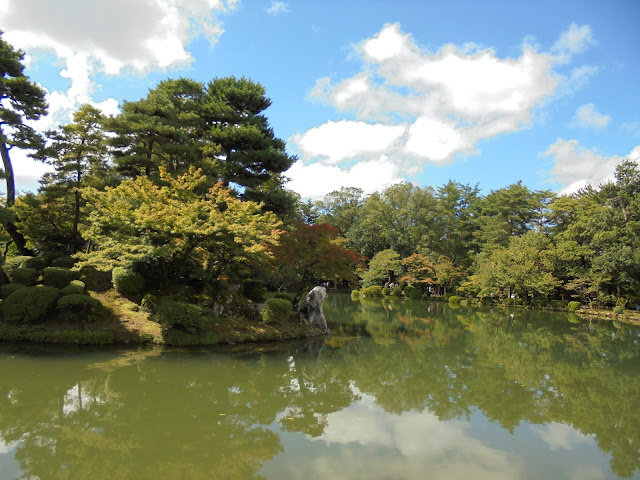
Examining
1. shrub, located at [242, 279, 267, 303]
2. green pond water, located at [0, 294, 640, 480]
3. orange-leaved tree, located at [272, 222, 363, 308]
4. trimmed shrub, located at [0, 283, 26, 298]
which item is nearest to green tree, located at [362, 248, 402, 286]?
shrub, located at [242, 279, 267, 303]

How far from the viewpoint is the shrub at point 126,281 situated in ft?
35.3

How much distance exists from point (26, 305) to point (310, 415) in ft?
24.8

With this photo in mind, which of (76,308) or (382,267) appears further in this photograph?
(382,267)

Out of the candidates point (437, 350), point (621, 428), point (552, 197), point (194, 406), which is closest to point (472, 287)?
point (552, 197)

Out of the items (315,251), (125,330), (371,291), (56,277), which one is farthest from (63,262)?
(371,291)

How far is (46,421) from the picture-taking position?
16.0ft

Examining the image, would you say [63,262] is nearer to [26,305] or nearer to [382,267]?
[26,305]

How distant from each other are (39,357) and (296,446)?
20.5 feet

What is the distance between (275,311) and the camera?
11.6 meters

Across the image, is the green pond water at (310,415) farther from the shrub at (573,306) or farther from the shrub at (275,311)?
the shrub at (573,306)

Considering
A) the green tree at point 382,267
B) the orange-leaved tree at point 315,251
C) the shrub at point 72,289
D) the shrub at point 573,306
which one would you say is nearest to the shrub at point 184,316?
the shrub at point 72,289

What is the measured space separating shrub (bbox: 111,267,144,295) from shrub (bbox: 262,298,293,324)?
12.2ft

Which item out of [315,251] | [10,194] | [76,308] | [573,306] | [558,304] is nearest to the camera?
[76,308]

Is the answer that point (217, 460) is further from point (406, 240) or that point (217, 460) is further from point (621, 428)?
point (406, 240)
